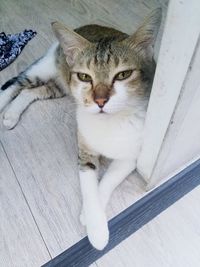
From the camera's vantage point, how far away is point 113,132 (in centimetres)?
98

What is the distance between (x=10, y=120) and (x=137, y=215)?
0.60 meters

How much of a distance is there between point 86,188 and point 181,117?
387mm

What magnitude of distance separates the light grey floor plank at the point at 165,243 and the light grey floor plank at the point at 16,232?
0.20m

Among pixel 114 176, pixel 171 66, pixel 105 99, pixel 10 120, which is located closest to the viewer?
pixel 171 66

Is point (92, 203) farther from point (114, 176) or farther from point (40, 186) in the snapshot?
point (40, 186)

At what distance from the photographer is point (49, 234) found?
3.38ft

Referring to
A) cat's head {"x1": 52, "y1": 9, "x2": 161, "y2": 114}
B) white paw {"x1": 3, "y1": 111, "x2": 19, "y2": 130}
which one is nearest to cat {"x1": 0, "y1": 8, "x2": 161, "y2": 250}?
cat's head {"x1": 52, "y1": 9, "x2": 161, "y2": 114}

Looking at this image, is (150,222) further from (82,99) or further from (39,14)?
(39,14)

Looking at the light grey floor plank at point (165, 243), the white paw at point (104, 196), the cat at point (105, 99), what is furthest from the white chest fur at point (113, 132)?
the light grey floor plank at point (165, 243)

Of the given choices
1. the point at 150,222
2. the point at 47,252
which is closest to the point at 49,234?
the point at 47,252

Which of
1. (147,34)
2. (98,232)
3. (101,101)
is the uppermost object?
(147,34)

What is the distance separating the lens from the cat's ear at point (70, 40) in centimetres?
88

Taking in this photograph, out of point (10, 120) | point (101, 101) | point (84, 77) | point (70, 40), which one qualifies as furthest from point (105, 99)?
point (10, 120)

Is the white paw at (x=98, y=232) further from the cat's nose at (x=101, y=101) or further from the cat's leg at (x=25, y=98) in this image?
the cat's leg at (x=25, y=98)
